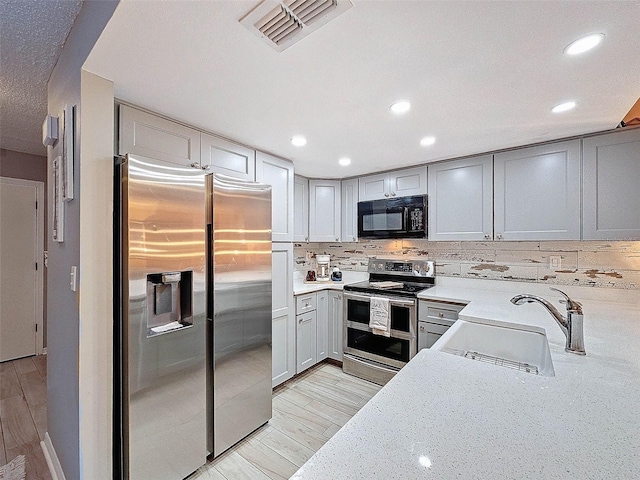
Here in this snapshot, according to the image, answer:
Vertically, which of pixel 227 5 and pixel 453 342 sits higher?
pixel 227 5

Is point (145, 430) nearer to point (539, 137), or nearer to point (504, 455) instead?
point (504, 455)

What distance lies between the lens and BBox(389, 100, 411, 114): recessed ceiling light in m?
1.70

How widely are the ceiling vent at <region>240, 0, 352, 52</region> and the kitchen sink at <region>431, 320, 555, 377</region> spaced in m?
1.48

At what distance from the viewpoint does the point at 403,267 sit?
3328 mm

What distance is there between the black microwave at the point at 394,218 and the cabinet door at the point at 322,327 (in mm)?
874

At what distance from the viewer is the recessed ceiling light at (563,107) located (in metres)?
1.72

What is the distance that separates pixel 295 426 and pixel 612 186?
2.99 metres

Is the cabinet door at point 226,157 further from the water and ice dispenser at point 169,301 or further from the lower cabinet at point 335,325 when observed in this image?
the lower cabinet at point 335,325

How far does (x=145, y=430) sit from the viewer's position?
1.50 metres

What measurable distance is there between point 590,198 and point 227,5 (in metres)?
2.72

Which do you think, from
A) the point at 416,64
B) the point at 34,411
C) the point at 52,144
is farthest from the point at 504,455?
the point at 34,411

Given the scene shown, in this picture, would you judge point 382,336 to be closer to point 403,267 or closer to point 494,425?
point 403,267

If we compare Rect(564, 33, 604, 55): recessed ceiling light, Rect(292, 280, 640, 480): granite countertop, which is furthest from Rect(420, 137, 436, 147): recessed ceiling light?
Rect(292, 280, 640, 480): granite countertop

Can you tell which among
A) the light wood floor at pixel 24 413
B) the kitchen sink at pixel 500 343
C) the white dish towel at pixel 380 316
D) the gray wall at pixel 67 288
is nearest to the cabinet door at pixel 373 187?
the white dish towel at pixel 380 316
